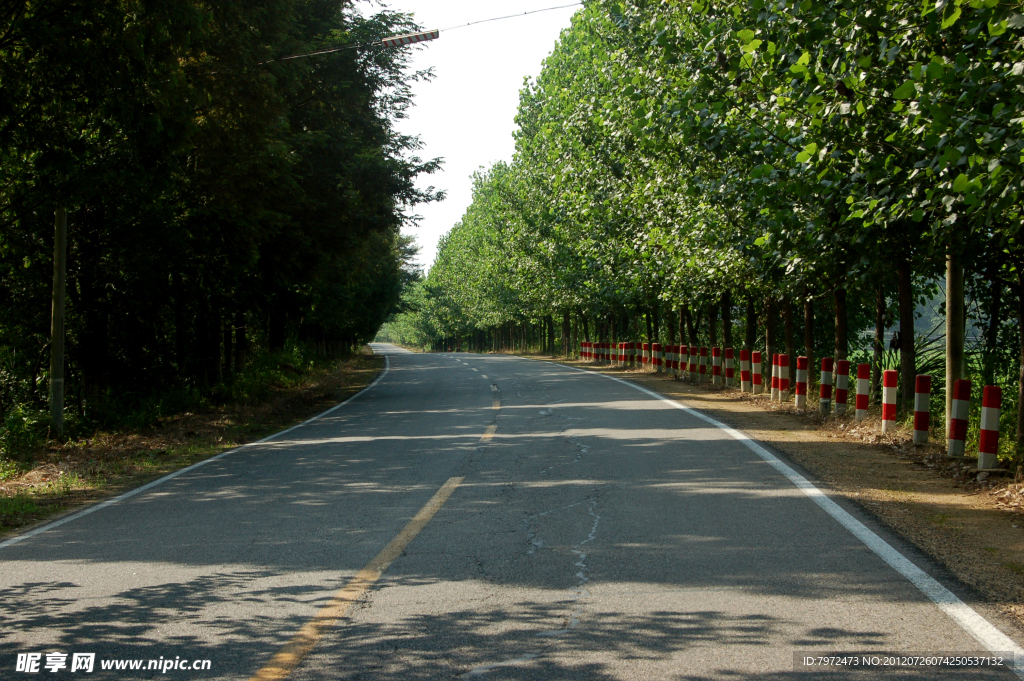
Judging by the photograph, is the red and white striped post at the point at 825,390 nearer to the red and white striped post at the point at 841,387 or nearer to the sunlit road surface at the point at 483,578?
the red and white striped post at the point at 841,387

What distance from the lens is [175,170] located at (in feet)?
46.1

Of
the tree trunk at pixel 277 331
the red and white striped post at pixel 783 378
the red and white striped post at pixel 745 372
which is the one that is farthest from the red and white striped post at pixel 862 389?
the tree trunk at pixel 277 331

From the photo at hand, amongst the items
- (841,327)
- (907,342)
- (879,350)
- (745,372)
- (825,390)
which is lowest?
(825,390)

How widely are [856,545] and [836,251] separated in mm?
7390

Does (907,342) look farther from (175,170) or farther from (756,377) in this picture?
(175,170)

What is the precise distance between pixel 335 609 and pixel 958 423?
305 inches

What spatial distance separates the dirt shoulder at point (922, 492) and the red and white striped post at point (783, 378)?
242 centimetres

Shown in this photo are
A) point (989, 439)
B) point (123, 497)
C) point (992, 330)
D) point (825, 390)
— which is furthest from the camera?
point (992, 330)

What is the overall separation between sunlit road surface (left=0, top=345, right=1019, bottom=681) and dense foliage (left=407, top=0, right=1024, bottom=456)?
9.28 ft

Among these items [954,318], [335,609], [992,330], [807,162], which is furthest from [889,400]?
[335,609]

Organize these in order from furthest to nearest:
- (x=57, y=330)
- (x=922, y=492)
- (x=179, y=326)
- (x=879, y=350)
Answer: (x=179, y=326) → (x=879, y=350) → (x=57, y=330) → (x=922, y=492)

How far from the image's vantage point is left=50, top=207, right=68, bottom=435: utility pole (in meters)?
13.5

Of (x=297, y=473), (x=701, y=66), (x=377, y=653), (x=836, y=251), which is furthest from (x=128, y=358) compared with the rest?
(x=377, y=653)

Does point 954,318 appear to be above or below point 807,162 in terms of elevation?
below
